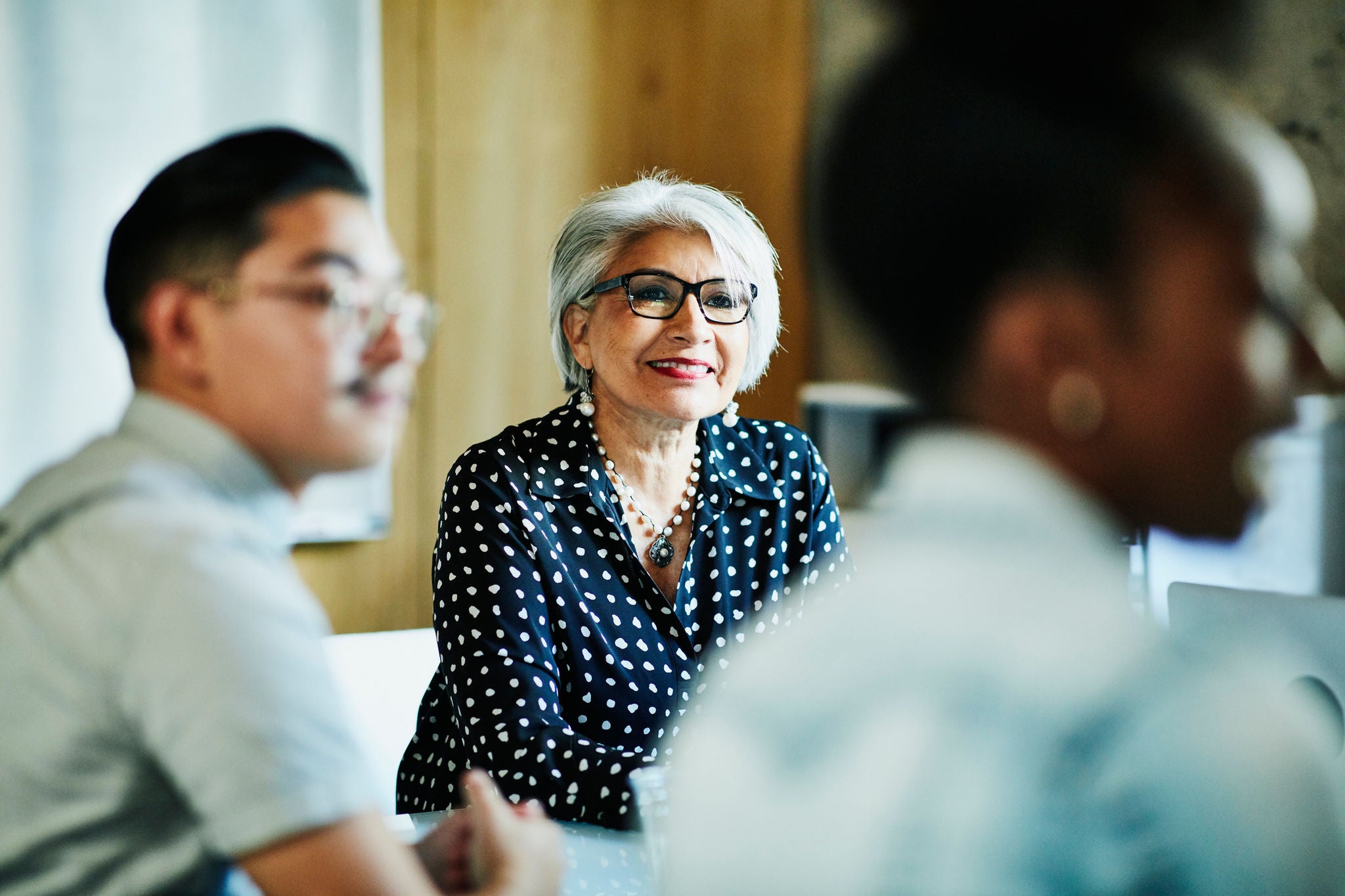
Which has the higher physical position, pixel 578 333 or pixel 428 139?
pixel 428 139

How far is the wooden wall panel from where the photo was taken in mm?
3330

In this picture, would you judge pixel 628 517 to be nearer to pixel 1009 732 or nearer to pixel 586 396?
pixel 586 396

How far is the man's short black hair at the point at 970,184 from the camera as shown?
1.47ft

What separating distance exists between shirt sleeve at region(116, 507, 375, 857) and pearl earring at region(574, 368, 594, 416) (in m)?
1.14

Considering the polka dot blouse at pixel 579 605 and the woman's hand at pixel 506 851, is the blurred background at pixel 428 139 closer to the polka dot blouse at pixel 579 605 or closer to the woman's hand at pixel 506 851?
the polka dot blouse at pixel 579 605

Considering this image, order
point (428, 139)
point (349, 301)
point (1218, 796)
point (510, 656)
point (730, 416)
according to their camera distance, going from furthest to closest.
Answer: point (428, 139), point (730, 416), point (510, 656), point (349, 301), point (1218, 796)

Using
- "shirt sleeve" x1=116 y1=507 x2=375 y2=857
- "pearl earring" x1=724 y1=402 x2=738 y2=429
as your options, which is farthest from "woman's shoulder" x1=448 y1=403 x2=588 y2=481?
"shirt sleeve" x1=116 y1=507 x2=375 y2=857

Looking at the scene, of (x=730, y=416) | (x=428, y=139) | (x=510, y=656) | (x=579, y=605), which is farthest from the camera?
(x=428, y=139)

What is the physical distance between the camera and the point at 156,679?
1.77 ft

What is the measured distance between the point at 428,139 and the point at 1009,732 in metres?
3.18

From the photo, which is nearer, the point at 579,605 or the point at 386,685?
the point at 579,605

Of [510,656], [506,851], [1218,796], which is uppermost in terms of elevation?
[1218,796]

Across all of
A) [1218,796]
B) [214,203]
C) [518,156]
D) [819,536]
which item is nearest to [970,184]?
[1218,796]

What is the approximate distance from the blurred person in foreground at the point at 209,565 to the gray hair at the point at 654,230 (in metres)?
1.07
